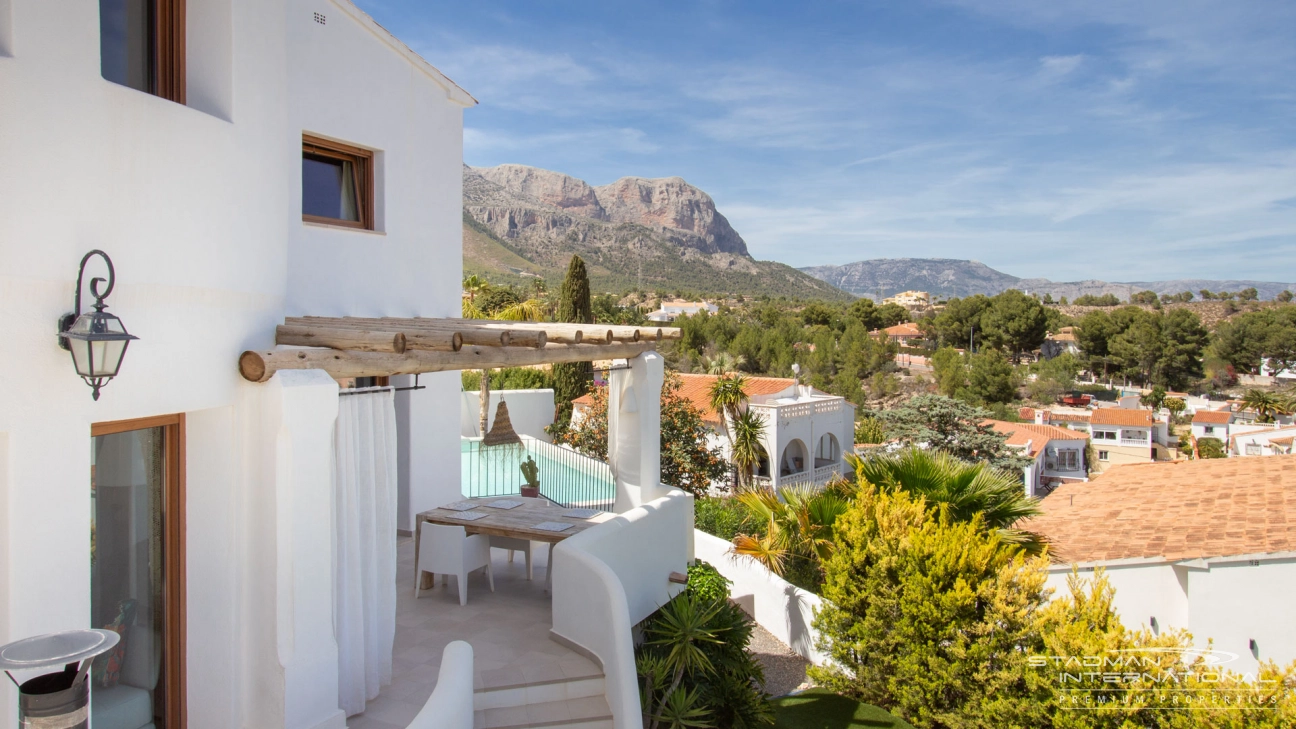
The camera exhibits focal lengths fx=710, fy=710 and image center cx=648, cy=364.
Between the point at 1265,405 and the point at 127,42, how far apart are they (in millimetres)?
78467

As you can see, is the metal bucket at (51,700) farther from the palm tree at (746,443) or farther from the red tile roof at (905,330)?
the red tile roof at (905,330)

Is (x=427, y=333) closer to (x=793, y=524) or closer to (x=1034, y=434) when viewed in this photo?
(x=793, y=524)

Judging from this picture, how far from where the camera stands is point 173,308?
15.4 ft

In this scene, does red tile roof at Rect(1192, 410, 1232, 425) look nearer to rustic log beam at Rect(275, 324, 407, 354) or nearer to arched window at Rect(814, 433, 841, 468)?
arched window at Rect(814, 433, 841, 468)

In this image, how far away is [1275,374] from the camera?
72.5 metres

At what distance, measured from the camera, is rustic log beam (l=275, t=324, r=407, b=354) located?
5602 mm

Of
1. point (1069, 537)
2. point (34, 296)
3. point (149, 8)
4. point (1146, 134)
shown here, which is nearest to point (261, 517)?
point (34, 296)

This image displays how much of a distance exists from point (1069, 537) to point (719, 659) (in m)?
9.05

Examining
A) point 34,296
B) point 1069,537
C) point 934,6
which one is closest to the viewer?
point 34,296

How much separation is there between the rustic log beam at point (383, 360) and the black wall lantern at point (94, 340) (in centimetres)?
104

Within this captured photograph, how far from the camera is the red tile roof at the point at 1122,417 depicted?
5422cm

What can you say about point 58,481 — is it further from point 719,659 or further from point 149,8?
point 719,659

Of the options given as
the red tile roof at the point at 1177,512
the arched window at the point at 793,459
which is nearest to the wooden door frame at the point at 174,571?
the red tile roof at the point at 1177,512

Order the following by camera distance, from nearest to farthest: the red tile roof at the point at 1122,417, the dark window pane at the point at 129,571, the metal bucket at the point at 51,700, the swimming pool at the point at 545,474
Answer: the metal bucket at the point at 51,700, the dark window pane at the point at 129,571, the swimming pool at the point at 545,474, the red tile roof at the point at 1122,417
